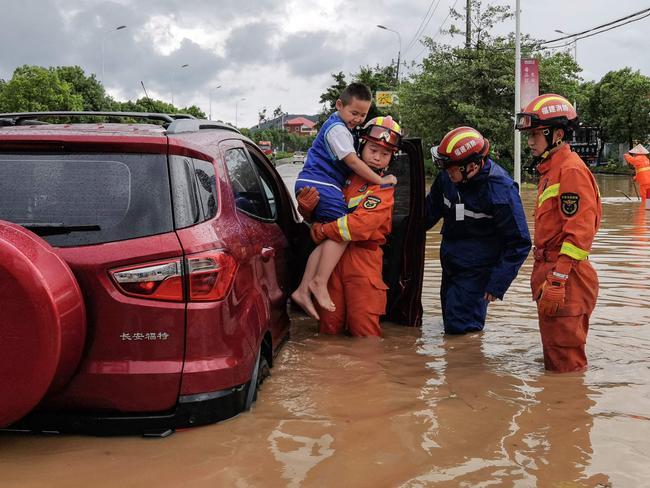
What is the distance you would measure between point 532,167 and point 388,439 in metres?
2.23

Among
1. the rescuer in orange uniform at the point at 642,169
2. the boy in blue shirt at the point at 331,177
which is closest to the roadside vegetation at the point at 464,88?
the rescuer in orange uniform at the point at 642,169

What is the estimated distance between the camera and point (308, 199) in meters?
5.36

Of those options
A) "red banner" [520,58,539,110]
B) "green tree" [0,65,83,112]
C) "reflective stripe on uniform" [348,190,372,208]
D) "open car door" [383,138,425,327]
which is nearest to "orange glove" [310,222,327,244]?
"reflective stripe on uniform" [348,190,372,208]

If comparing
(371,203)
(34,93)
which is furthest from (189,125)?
(34,93)

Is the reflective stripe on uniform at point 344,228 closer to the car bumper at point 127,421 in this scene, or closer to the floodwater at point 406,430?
the floodwater at point 406,430

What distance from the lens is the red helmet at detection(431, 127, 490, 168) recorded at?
17.4ft

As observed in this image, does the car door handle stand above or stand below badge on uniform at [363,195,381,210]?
below

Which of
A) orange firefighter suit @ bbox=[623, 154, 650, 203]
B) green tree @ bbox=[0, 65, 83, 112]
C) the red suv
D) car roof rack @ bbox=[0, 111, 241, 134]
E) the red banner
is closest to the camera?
the red suv

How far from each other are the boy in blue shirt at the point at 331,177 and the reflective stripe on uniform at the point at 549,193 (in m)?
1.13

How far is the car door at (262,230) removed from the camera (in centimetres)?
391

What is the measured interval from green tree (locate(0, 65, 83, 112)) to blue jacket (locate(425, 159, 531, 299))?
1452 inches

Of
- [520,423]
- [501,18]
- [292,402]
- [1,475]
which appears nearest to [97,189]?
[1,475]

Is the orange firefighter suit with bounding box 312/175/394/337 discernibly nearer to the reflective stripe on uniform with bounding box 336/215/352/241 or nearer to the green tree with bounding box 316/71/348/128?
the reflective stripe on uniform with bounding box 336/215/352/241

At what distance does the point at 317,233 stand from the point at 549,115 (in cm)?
183
